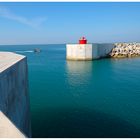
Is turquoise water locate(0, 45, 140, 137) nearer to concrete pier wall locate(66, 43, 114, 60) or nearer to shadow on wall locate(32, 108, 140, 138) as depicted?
shadow on wall locate(32, 108, 140, 138)

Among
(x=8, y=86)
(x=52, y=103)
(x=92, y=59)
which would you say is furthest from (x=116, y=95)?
(x=92, y=59)

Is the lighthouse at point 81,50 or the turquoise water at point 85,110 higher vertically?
the lighthouse at point 81,50

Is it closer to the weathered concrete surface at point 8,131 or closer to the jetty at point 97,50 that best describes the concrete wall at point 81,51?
the jetty at point 97,50

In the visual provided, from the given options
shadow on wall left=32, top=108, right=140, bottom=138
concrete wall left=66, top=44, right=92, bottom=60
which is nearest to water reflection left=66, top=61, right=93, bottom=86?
shadow on wall left=32, top=108, right=140, bottom=138

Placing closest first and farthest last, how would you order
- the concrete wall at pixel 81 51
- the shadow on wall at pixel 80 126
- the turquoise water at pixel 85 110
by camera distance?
the shadow on wall at pixel 80 126 → the turquoise water at pixel 85 110 → the concrete wall at pixel 81 51

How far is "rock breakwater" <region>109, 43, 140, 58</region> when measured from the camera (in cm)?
4722

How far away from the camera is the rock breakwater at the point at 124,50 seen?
4722 centimetres

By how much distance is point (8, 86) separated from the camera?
5.76 m

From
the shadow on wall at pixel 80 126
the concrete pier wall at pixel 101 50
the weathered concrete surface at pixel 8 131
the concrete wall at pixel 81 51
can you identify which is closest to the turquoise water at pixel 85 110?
the shadow on wall at pixel 80 126

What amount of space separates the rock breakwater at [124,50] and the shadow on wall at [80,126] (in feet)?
117

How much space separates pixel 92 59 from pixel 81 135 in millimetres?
32152

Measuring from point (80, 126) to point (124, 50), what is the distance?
39722 millimetres

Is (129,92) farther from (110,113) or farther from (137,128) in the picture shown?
(137,128)

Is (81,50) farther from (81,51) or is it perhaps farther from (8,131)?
(8,131)
